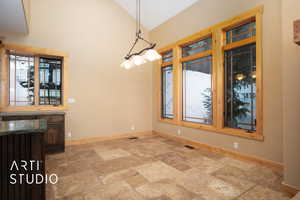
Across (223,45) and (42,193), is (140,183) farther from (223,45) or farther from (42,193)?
(223,45)

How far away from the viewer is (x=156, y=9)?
16.0ft

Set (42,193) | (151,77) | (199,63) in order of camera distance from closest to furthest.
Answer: (42,193) → (199,63) → (151,77)

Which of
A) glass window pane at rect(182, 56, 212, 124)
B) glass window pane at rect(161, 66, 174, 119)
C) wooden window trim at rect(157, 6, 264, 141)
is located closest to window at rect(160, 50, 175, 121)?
glass window pane at rect(161, 66, 174, 119)

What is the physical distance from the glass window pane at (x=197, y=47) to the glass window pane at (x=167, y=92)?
0.74m

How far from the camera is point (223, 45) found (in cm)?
361

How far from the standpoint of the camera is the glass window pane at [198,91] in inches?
159

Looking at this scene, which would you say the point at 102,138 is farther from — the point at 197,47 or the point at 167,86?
the point at 197,47

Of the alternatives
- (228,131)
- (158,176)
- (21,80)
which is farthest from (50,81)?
(228,131)

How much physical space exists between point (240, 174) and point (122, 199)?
1967mm

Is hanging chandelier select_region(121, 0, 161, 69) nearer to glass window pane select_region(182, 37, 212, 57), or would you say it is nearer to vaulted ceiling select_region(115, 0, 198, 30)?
glass window pane select_region(182, 37, 212, 57)

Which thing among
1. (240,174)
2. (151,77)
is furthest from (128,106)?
(240,174)

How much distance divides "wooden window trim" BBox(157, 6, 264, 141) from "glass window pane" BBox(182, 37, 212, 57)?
110 millimetres

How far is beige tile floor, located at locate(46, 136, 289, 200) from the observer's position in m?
2.07

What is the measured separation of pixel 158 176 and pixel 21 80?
410 cm
